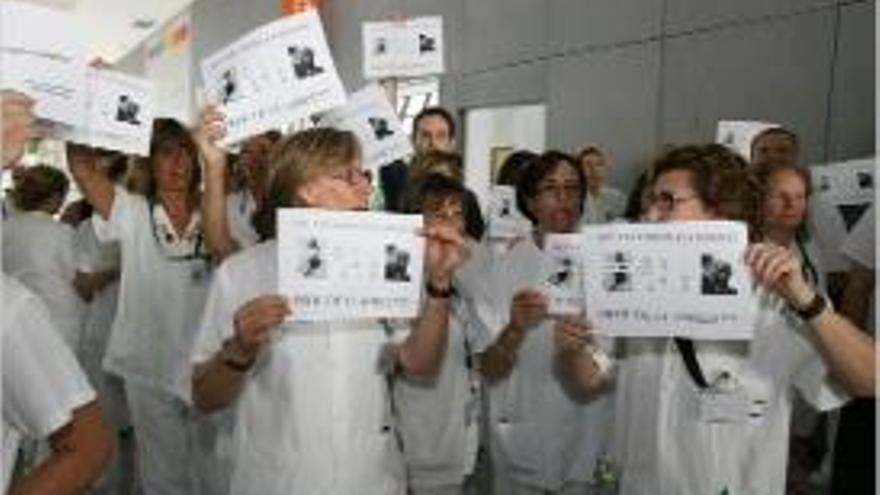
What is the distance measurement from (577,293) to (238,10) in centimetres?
974

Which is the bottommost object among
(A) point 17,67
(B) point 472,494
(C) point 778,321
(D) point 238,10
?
(B) point 472,494

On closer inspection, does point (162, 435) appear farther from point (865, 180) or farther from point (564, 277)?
point (865, 180)

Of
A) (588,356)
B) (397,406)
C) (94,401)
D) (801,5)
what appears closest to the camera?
(94,401)

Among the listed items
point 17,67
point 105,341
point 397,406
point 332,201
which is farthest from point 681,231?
point 105,341

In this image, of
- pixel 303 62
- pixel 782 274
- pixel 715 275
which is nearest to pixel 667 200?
pixel 715 275

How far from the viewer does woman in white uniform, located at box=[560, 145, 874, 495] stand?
1.90 meters

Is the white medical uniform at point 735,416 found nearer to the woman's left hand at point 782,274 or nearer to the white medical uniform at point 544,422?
the woman's left hand at point 782,274

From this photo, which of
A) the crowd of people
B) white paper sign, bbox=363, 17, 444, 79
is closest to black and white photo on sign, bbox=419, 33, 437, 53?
white paper sign, bbox=363, 17, 444, 79

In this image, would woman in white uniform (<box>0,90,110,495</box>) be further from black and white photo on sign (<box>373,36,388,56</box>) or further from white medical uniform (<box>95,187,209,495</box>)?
black and white photo on sign (<box>373,36,388,56</box>)

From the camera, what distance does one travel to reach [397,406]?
2672 millimetres

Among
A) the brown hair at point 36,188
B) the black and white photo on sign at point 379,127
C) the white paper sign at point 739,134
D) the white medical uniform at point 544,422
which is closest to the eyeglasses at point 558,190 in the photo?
the white medical uniform at point 544,422

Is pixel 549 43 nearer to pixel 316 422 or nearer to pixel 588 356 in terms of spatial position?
pixel 588 356

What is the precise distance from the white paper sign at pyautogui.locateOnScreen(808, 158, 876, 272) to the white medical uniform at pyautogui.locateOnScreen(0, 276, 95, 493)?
2.53 metres

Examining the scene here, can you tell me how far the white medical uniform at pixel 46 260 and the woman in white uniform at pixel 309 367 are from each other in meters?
1.91
